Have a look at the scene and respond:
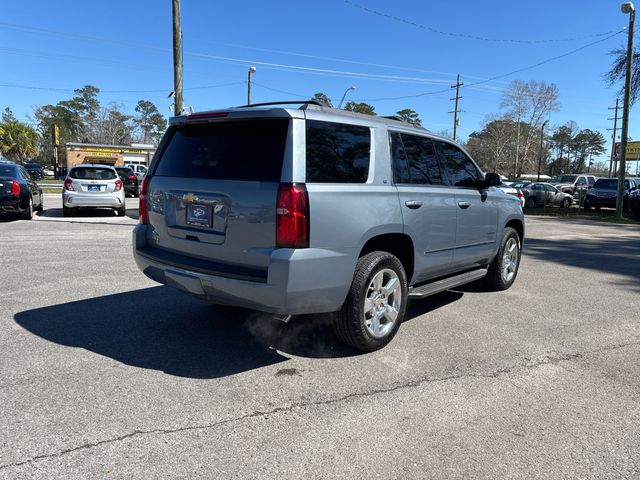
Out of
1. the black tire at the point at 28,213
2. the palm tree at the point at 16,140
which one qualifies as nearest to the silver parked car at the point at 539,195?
the black tire at the point at 28,213

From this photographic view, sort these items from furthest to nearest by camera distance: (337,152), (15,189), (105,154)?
(105,154), (15,189), (337,152)

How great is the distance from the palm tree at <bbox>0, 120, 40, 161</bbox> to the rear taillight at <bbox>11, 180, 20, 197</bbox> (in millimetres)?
55911

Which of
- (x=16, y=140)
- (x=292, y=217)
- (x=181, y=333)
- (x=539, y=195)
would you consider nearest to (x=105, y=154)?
(x=16, y=140)

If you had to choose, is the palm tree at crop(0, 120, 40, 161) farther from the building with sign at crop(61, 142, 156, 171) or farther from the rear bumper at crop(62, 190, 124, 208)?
the rear bumper at crop(62, 190, 124, 208)

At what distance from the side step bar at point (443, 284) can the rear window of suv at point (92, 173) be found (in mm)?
11820

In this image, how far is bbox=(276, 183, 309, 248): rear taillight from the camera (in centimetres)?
344

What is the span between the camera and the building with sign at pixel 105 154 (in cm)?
4600

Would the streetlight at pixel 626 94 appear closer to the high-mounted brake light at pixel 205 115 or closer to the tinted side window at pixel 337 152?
the tinted side window at pixel 337 152

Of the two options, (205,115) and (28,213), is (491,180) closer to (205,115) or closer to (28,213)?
(205,115)

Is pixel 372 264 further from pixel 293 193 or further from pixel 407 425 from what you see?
pixel 407 425

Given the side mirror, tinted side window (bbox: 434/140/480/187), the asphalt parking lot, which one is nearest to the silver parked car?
the asphalt parking lot

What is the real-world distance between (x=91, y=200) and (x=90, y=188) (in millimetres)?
348

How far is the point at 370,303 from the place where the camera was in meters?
4.09

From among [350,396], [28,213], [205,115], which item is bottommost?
[350,396]
